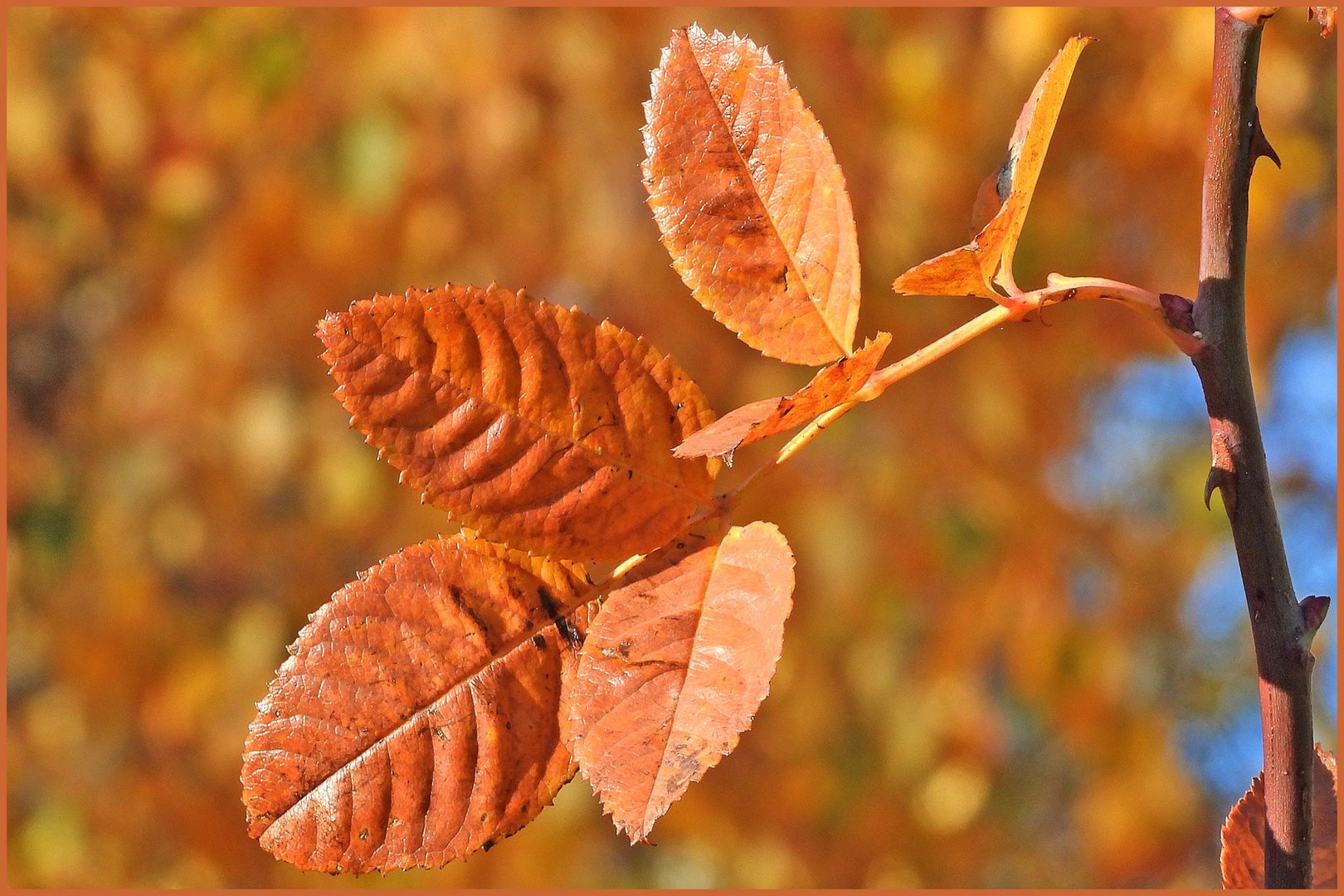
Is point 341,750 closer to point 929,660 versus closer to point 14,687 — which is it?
point 929,660

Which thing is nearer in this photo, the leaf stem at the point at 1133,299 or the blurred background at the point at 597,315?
the leaf stem at the point at 1133,299

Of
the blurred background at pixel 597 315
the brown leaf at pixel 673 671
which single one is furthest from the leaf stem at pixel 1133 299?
the blurred background at pixel 597 315

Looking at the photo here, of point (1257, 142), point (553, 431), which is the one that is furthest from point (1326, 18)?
point (553, 431)

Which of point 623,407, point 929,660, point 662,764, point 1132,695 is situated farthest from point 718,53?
point 1132,695

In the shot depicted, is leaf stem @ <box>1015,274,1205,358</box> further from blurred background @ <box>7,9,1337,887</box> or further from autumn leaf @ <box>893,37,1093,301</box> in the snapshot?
blurred background @ <box>7,9,1337,887</box>

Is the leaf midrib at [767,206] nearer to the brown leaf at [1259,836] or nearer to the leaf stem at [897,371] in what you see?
the leaf stem at [897,371]

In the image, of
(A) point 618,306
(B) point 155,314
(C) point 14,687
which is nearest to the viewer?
(A) point 618,306
